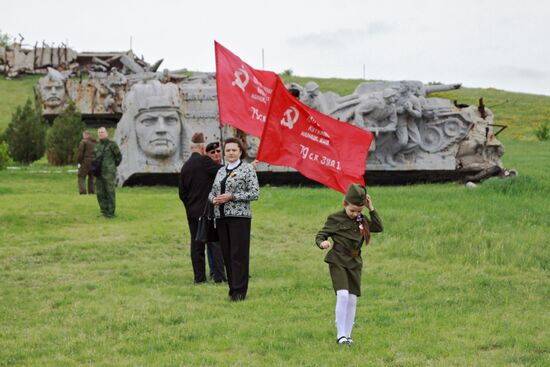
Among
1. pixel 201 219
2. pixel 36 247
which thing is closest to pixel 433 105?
pixel 36 247

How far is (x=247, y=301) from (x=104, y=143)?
745 centimetres

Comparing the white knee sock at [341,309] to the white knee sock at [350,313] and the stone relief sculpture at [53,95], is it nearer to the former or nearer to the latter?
the white knee sock at [350,313]

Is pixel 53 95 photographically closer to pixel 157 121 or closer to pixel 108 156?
pixel 157 121

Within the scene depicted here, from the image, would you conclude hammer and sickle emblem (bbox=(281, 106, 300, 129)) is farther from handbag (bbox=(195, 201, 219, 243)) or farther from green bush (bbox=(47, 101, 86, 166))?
green bush (bbox=(47, 101, 86, 166))

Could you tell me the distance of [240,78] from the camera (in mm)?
11461

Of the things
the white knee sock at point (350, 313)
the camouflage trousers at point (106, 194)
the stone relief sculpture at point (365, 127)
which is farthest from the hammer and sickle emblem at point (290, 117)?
the stone relief sculpture at point (365, 127)

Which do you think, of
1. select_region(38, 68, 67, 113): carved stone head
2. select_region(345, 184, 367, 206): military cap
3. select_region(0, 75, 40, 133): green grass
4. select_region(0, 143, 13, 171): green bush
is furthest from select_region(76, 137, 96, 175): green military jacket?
select_region(0, 75, 40, 133): green grass

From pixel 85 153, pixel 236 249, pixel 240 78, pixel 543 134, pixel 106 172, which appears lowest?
pixel 236 249

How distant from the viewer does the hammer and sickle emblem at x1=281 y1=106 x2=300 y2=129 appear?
9.20 m

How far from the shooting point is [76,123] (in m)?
29.5

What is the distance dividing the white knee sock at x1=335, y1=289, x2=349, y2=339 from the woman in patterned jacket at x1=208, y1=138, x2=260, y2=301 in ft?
6.77

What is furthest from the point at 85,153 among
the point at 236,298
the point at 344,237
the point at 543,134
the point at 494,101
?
the point at 494,101

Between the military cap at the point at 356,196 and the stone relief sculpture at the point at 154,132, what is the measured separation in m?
14.3

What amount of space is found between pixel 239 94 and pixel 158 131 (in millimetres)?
10030
